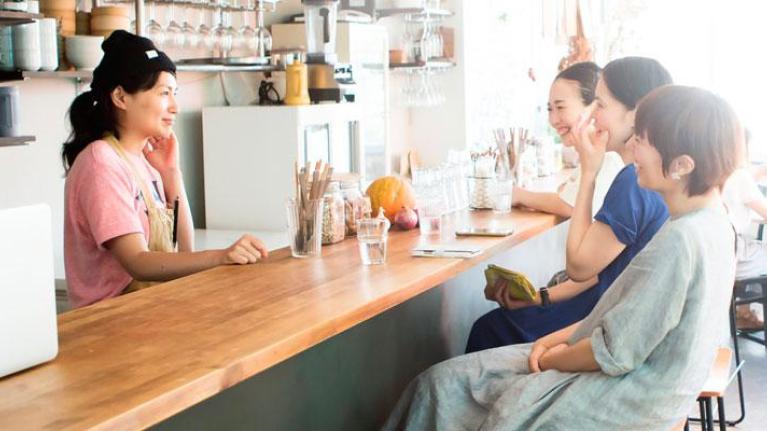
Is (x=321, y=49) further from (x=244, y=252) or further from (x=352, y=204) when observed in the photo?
(x=244, y=252)

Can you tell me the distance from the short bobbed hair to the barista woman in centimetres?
110

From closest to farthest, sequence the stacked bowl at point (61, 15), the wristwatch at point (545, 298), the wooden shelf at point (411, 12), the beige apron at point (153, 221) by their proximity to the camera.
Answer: the beige apron at point (153, 221) → the wristwatch at point (545, 298) → the stacked bowl at point (61, 15) → the wooden shelf at point (411, 12)

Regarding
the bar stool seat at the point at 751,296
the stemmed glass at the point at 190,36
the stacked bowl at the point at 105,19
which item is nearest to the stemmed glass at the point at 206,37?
the stemmed glass at the point at 190,36

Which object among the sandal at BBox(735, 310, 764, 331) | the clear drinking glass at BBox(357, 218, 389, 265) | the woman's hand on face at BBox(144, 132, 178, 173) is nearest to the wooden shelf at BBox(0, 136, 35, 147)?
the woman's hand on face at BBox(144, 132, 178, 173)

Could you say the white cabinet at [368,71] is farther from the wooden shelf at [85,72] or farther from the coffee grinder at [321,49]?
the wooden shelf at [85,72]

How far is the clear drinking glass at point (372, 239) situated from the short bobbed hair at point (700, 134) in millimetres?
766

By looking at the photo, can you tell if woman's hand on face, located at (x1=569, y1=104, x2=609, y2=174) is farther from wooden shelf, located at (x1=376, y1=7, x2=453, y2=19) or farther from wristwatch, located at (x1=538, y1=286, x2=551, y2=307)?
wooden shelf, located at (x1=376, y1=7, x2=453, y2=19)

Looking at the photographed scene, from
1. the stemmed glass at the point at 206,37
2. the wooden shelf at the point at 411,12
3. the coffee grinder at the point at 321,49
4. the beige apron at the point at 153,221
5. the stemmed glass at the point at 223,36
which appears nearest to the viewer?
the beige apron at the point at 153,221

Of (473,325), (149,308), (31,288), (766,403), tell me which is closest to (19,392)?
(31,288)

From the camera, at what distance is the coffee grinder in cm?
556

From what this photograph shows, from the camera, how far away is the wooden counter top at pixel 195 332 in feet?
5.14

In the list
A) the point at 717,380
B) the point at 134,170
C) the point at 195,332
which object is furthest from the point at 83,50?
the point at 717,380

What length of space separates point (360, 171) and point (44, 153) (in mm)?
1905

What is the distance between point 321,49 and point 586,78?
248 cm
